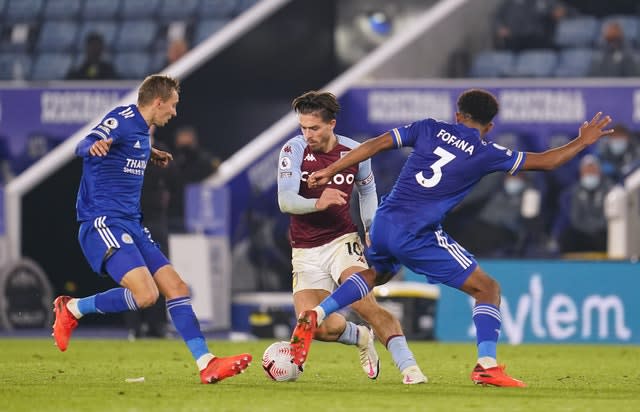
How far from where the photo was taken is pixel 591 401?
875 centimetres

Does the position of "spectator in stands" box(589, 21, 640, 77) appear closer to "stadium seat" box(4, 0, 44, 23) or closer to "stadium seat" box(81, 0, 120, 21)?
"stadium seat" box(81, 0, 120, 21)

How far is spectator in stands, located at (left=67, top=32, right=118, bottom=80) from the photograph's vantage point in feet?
67.9

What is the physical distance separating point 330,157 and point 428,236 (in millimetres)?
912

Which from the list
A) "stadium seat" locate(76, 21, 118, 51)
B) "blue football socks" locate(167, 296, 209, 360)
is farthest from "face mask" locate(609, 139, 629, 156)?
"blue football socks" locate(167, 296, 209, 360)

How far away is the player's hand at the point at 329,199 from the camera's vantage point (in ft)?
30.5

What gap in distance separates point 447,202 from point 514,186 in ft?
29.9

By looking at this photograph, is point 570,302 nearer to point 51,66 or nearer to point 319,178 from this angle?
point 319,178

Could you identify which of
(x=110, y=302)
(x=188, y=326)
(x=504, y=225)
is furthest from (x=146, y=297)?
(x=504, y=225)

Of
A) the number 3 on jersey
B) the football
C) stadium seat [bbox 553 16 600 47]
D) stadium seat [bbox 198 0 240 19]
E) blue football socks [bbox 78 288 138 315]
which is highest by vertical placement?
stadium seat [bbox 198 0 240 19]

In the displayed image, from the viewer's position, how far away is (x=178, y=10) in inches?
882

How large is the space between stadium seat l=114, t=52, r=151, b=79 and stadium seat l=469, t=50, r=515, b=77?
4.57 meters

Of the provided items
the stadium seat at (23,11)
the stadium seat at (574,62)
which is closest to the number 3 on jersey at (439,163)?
the stadium seat at (574,62)

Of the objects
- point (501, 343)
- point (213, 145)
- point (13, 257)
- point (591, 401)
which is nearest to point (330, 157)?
point (591, 401)

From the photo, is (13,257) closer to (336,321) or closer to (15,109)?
(15,109)
